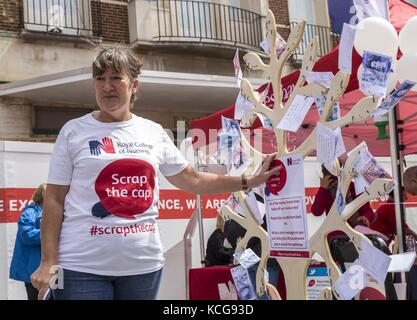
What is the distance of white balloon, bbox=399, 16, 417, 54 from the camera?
11.8 feet

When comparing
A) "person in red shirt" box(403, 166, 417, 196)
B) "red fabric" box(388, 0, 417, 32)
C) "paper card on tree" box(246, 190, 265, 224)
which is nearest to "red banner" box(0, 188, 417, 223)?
"person in red shirt" box(403, 166, 417, 196)

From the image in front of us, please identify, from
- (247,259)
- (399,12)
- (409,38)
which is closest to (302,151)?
(247,259)

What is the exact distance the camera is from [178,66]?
1170 cm

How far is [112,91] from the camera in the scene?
2373 mm

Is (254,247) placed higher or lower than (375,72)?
lower

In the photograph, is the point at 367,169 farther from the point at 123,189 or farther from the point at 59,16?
→ the point at 59,16

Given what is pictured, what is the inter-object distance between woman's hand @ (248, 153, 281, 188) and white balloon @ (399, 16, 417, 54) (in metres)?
1.31

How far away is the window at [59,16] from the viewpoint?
10383 millimetres

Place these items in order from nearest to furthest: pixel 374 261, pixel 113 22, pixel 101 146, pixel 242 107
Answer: pixel 101 146 → pixel 374 261 → pixel 242 107 → pixel 113 22

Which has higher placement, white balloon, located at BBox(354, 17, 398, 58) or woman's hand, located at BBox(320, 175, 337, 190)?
white balloon, located at BBox(354, 17, 398, 58)

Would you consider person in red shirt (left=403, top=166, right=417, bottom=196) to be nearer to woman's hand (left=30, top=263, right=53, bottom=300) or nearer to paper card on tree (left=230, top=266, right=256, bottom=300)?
paper card on tree (left=230, top=266, right=256, bottom=300)

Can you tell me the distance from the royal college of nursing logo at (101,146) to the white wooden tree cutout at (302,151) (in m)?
1.09

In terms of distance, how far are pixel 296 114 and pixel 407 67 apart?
3.08 feet

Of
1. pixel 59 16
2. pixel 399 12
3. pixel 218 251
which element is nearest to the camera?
pixel 399 12
